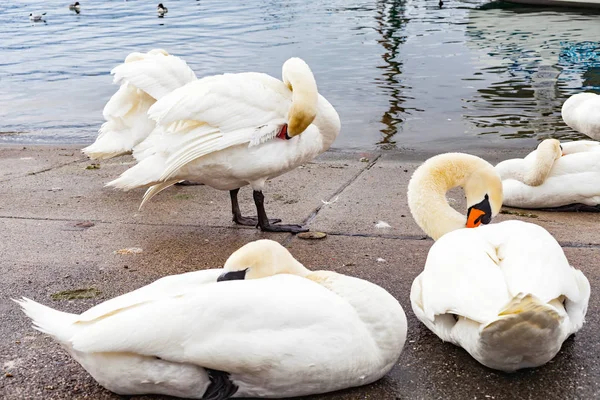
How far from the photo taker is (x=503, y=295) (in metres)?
2.69

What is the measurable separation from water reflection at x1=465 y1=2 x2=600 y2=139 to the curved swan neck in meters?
6.22

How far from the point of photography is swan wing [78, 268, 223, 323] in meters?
2.61

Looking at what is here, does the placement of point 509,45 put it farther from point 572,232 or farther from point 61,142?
point 572,232

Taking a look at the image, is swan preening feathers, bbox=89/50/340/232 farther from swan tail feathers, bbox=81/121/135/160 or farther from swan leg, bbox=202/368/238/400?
swan leg, bbox=202/368/238/400

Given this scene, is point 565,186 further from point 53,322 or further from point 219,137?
point 53,322

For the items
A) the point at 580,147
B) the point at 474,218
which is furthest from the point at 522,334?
the point at 580,147

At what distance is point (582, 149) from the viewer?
6266 millimetres

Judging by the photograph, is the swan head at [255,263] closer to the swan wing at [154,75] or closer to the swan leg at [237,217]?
the swan leg at [237,217]

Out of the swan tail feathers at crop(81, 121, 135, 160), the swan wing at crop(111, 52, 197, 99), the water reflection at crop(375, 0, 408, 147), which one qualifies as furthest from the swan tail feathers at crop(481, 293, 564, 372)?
the water reflection at crop(375, 0, 408, 147)

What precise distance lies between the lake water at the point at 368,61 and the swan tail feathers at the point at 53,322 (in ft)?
24.2

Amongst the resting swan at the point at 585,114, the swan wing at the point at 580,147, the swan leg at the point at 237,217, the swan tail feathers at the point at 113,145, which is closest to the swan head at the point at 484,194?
the swan leg at the point at 237,217

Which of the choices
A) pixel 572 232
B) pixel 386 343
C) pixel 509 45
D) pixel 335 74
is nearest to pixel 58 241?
pixel 386 343

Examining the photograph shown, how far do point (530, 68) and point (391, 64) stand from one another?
10.1 ft

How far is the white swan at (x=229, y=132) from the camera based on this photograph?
4852 mm
